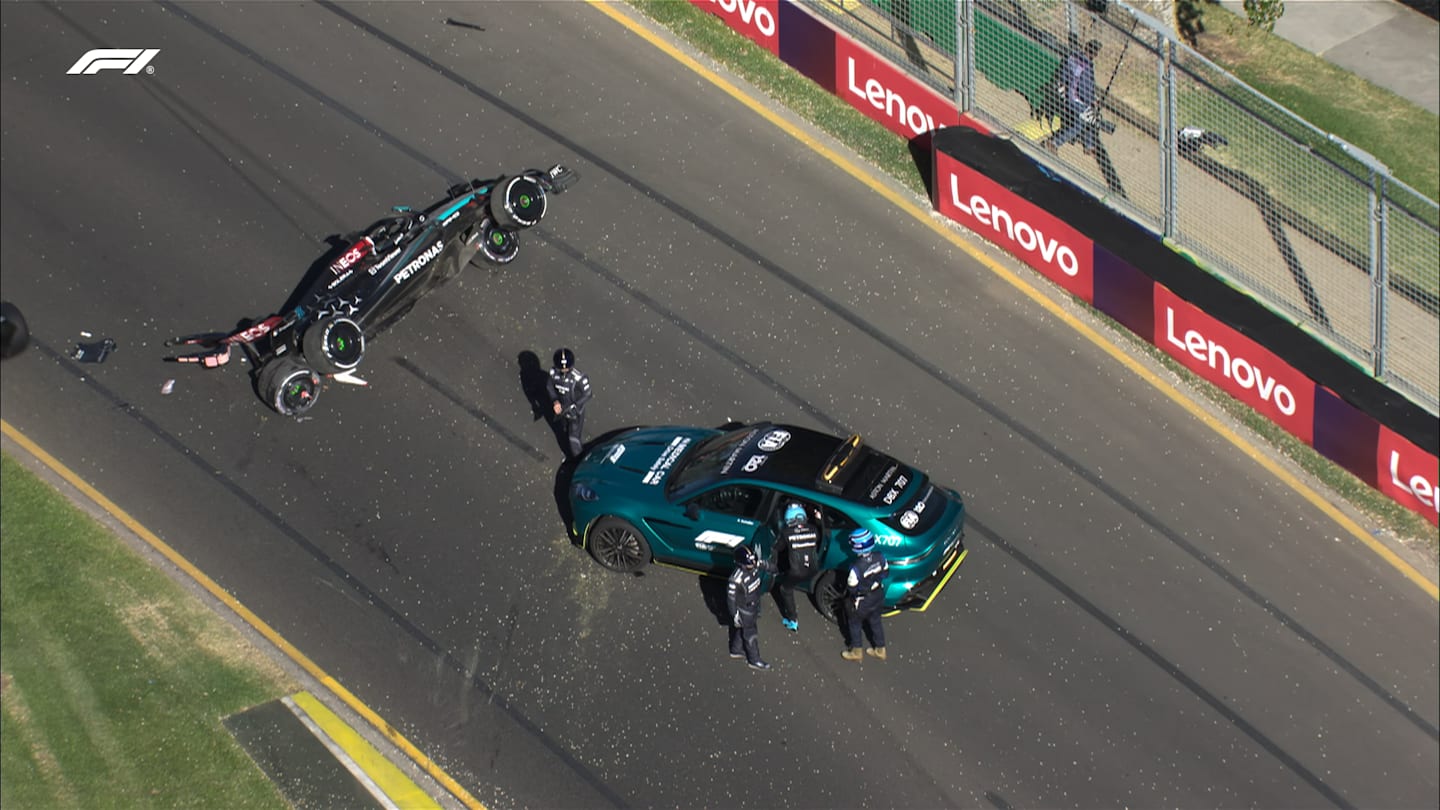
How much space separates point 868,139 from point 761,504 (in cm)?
732

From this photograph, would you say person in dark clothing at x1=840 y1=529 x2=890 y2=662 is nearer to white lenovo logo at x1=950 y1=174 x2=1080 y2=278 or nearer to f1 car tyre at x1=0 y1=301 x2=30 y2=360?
white lenovo logo at x1=950 y1=174 x2=1080 y2=278

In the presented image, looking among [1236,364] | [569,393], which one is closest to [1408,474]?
[1236,364]

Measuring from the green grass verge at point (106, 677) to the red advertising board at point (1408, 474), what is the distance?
1205cm

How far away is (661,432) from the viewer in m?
15.1

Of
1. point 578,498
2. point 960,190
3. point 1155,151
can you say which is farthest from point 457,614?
point 1155,151

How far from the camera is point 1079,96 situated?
17.3 metres

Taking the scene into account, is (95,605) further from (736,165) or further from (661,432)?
(736,165)

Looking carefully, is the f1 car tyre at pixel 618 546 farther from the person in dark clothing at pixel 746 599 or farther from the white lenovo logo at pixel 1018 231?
the white lenovo logo at pixel 1018 231

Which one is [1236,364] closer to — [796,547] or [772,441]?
[772,441]

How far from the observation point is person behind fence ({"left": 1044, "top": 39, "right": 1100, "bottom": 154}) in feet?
56.2

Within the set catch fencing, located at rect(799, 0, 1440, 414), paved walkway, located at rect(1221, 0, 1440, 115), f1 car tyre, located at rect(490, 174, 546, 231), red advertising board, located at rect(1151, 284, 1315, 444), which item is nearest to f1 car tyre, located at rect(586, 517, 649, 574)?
f1 car tyre, located at rect(490, 174, 546, 231)

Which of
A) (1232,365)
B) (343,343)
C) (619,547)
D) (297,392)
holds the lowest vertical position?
(297,392)

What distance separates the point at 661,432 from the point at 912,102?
6536 mm

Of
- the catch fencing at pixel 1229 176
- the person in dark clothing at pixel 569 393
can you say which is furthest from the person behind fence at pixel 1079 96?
the person in dark clothing at pixel 569 393
